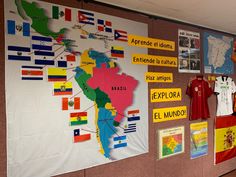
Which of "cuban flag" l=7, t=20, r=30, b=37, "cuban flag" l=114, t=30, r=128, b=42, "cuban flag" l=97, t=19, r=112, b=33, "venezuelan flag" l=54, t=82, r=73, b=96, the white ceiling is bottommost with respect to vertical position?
"venezuelan flag" l=54, t=82, r=73, b=96

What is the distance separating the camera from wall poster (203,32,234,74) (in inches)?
148

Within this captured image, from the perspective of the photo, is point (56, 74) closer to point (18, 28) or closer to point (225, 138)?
point (18, 28)

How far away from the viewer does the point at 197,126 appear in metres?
3.62

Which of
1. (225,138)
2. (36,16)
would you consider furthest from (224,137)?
(36,16)

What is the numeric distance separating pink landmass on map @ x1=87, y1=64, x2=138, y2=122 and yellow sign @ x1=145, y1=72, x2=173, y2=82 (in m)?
0.21

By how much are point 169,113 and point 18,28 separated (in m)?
2.14

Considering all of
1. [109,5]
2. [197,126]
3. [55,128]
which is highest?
[109,5]

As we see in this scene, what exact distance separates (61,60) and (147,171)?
69.4 inches

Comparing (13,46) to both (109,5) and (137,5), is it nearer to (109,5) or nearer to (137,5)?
(109,5)

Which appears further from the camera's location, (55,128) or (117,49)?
(117,49)

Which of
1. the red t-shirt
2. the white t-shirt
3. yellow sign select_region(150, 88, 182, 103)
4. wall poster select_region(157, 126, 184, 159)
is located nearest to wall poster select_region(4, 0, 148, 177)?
yellow sign select_region(150, 88, 182, 103)

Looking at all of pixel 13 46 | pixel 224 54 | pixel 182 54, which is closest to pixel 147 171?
pixel 182 54

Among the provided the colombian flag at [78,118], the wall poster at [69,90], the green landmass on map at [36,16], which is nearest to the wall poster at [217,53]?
the wall poster at [69,90]

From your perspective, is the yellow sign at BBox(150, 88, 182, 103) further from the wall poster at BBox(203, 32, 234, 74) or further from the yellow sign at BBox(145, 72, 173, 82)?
the wall poster at BBox(203, 32, 234, 74)
